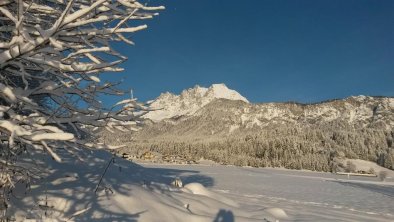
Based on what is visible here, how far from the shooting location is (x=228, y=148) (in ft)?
557

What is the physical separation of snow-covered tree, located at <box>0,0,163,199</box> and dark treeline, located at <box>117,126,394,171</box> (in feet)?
405

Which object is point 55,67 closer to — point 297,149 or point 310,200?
point 310,200

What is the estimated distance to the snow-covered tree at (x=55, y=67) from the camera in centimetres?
272

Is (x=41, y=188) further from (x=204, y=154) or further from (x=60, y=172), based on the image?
(x=204, y=154)

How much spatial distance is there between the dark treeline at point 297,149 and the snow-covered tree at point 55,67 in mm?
123555

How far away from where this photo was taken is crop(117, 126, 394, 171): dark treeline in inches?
5305

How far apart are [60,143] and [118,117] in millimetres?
710

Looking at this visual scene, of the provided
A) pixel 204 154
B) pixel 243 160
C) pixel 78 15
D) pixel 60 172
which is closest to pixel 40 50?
pixel 78 15

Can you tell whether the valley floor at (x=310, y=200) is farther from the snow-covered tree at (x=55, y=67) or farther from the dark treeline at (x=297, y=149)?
the dark treeline at (x=297, y=149)

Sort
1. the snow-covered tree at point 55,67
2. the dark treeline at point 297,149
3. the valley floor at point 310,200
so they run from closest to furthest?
the snow-covered tree at point 55,67 → the valley floor at point 310,200 → the dark treeline at point 297,149

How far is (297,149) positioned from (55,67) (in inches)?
5996

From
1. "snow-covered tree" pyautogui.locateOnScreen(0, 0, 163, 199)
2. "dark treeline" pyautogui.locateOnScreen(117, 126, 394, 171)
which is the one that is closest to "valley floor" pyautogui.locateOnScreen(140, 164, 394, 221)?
"snow-covered tree" pyautogui.locateOnScreen(0, 0, 163, 199)

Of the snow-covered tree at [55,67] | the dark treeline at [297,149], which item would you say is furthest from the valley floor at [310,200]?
the dark treeline at [297,149]

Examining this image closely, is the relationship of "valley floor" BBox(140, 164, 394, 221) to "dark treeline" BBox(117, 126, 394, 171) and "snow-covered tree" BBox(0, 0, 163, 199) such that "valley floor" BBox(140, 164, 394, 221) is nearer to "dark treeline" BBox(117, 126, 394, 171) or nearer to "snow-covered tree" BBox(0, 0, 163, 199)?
"snow-covered tree" BBox(0, 0, 163, 199)
